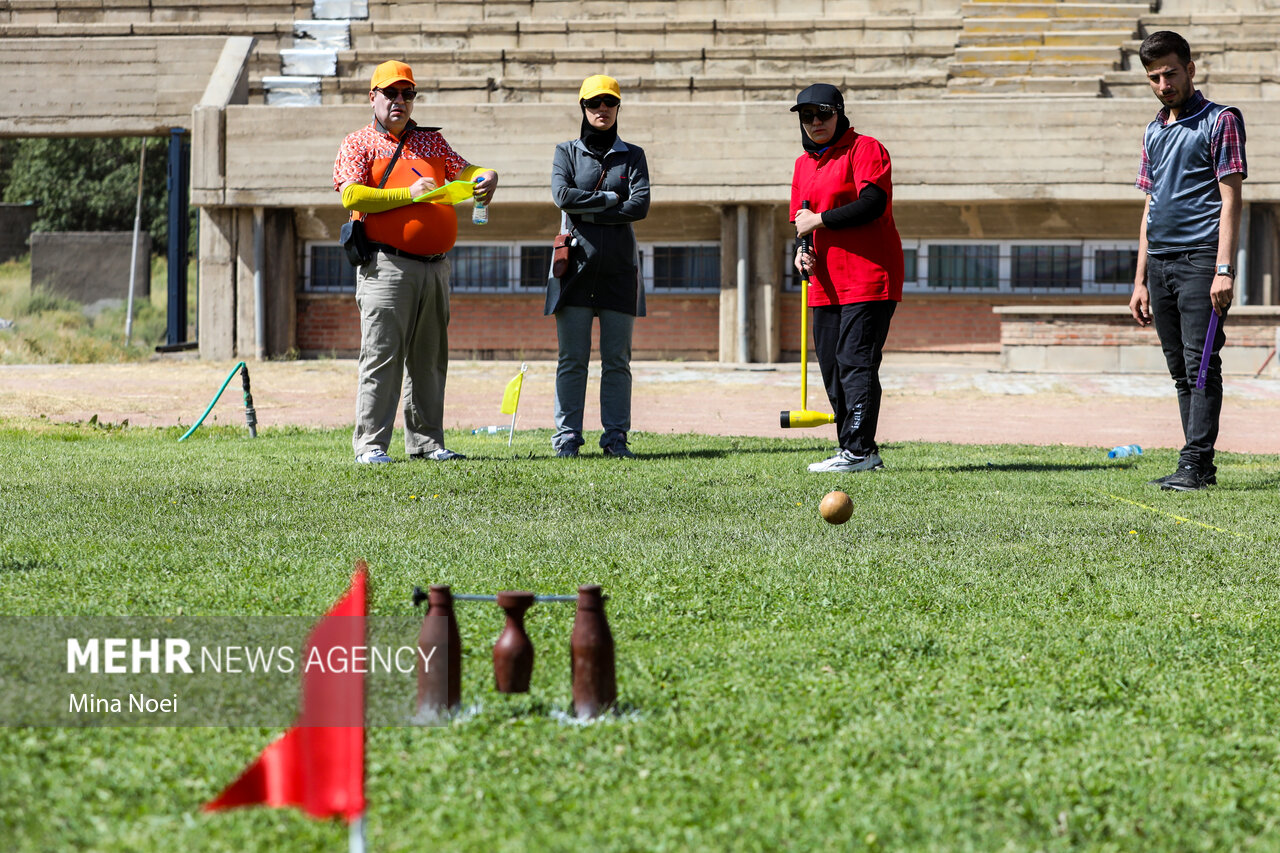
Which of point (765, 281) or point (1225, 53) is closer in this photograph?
point (765, 281)

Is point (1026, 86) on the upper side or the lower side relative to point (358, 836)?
upper

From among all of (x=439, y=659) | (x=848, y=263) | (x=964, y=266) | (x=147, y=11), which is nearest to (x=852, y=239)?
(x=848, y=263)

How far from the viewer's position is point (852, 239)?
7414mm

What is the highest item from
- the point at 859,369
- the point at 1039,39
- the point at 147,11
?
the point at 147,11

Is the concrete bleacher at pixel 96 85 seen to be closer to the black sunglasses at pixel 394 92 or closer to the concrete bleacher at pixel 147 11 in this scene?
the concrete bleacher at pixel 147 11

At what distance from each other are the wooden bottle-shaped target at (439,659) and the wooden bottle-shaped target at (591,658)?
236 millimetres

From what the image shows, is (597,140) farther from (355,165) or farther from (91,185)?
(91,185)

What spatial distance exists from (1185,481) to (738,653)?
426cm

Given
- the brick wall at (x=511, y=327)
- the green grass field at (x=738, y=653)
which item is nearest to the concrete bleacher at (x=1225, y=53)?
the brick wall at (x=511, y=327)

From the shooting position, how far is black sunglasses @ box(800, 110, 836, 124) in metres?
7.36

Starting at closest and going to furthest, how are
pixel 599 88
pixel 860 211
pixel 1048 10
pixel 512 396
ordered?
pixel 860 211, pixel 599 88, pixel 512 396, pixel 1048 10

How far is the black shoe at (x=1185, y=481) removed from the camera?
6.77 m

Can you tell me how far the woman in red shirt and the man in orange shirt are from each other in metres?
1.77

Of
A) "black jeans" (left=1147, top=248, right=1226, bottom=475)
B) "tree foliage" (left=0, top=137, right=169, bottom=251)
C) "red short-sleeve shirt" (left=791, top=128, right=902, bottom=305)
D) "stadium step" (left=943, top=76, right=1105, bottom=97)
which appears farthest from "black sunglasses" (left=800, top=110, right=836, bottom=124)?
"tree foliage" (left=0, top=137, right=169, bottom=251)
